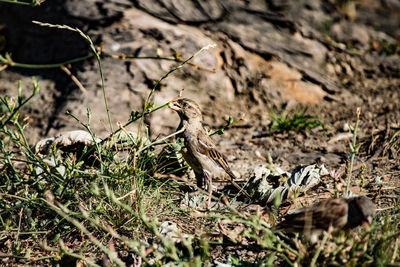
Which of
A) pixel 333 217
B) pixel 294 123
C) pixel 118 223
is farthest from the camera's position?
pixel 294 123

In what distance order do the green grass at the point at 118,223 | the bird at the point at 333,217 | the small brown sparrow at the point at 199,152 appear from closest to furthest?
the bird at the point at 333,217
the green grass at the point at 118,223
the small brown sparrow at the point at 199,152

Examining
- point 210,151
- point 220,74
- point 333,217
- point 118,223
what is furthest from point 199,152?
point 220,74

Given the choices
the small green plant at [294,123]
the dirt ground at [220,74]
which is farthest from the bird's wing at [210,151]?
the small green plant at [294,123]

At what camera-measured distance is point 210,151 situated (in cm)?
451

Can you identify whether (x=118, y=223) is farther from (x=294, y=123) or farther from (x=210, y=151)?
(x=294, y=123)

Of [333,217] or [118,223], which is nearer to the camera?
[333,217]

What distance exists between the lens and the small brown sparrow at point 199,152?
4.36 metres

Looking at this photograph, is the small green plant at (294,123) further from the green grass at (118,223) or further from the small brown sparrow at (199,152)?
the green grass at (118,223)

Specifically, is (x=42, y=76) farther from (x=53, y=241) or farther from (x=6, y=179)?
(x=53, y=241)

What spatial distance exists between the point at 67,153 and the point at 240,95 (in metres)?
3.36

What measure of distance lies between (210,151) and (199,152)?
0.15 m

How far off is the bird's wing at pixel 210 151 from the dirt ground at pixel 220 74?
547mm

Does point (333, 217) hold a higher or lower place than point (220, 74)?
higher

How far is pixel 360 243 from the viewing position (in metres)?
2.57
